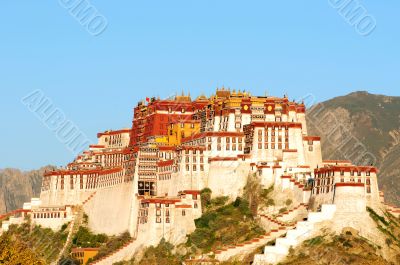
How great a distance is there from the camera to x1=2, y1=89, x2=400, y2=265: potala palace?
14012 centimetres

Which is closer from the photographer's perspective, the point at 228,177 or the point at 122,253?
the point at 122,253

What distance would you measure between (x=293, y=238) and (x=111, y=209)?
135 feet

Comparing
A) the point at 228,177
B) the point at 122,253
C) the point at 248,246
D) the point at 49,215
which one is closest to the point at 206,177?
the point at 228,177

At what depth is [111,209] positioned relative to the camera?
169125 millimetres

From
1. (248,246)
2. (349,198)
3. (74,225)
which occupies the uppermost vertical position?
(349,198)

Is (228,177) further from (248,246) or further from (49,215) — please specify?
(49,215)

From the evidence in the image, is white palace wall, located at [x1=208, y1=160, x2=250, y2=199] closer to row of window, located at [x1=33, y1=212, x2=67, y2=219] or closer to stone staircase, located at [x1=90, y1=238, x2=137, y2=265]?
stone staircase, located at [x1=90, y1=238, x2=137, y2=265]

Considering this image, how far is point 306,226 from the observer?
137 m

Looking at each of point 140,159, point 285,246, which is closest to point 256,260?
point 285,246

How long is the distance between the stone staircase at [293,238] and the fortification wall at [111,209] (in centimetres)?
3273

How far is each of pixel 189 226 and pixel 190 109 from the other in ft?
103

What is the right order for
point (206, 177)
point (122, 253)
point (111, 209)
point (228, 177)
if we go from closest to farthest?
point (122, 253), point (228, 177), point (206, 177), point (111, 209)

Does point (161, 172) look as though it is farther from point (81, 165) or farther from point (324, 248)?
point (324, 248)

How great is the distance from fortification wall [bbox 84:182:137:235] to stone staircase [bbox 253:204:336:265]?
3273 centimetres
